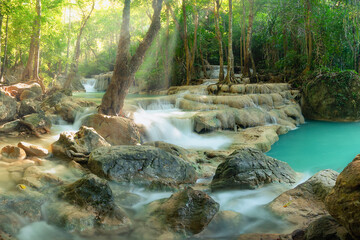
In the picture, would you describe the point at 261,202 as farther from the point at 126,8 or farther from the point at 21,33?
the point at 21,33

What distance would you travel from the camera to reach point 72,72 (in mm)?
16203

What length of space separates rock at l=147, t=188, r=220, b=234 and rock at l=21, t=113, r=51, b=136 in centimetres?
509

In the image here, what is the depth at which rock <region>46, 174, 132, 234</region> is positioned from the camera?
3123 millimetres

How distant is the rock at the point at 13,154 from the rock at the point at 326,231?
474cm

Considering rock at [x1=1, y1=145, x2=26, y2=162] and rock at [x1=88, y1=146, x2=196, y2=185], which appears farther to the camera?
rock at [x1=1, y1=145, x2=26, y2=162]

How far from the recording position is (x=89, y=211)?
10.8 feet

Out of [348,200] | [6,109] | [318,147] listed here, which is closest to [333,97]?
[318,147]

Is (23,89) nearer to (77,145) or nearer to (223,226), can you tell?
(77,145)

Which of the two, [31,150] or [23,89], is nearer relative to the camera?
[31,150]

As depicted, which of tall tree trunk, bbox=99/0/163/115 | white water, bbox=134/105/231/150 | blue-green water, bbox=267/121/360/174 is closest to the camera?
blue-green water, bbox=267/121/360/174

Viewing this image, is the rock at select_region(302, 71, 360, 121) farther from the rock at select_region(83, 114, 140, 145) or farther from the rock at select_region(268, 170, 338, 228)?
the rock at select_region(268, 170, 338, 228)

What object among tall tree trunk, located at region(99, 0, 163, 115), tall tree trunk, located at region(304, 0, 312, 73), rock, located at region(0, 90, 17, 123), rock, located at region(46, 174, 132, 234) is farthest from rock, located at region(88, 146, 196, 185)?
tall tree trunk, located at region(304, 0, 312, 73)

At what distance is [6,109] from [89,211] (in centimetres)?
625

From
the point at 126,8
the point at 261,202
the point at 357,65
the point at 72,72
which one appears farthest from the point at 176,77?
the point at 261,202
